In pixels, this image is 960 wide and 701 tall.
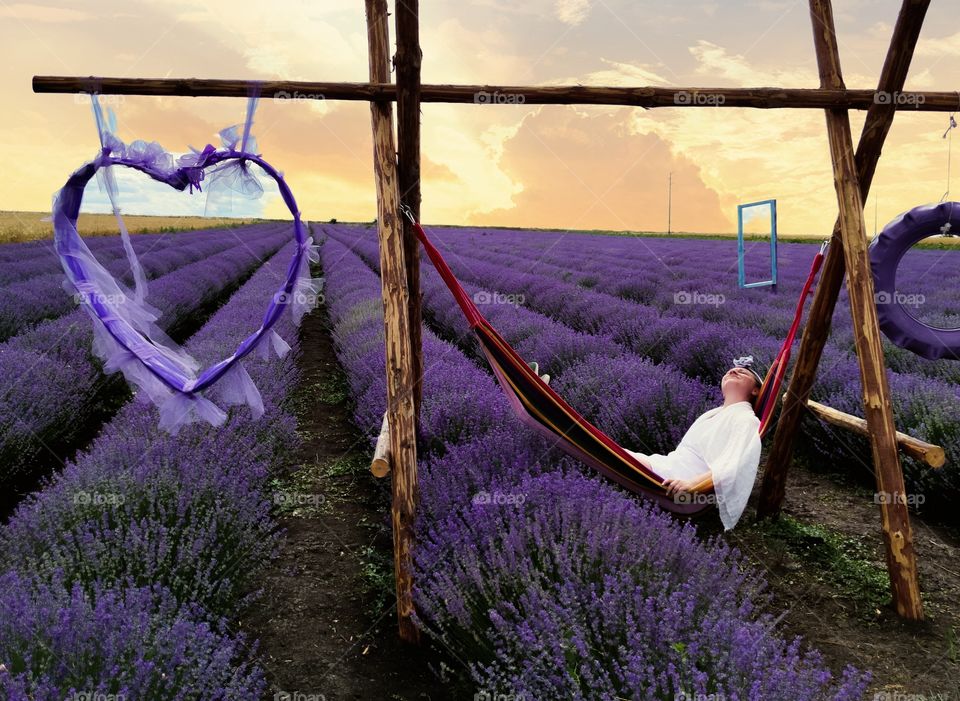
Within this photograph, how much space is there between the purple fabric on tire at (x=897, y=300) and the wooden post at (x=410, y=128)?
175 cm

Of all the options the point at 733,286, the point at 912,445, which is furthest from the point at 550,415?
the point at 733,286

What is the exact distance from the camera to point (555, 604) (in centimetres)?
161

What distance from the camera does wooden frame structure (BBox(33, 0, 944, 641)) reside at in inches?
85.5

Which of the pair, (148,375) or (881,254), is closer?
(148,375)

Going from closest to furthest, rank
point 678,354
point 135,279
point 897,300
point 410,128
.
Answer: point 135,279 < point 410,128 < point 897,300 < point 678,354

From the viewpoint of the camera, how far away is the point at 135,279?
2.14 m

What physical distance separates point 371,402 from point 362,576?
1119mm

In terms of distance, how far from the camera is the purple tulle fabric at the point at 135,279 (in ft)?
6.55

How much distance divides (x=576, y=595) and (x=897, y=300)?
5.96ft

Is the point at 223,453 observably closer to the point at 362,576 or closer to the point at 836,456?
the point at 362,576

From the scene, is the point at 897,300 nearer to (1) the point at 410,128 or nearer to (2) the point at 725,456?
(2) the point at 725,456

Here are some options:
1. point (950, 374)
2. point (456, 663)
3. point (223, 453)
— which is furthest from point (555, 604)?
point (950, 374)

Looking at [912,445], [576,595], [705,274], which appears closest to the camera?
[576,595]

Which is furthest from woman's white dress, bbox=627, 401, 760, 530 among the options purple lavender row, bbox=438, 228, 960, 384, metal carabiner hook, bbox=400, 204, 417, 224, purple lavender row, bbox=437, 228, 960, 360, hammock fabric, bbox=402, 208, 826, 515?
purple lavender row, bbox=437, 228, 960, 360
